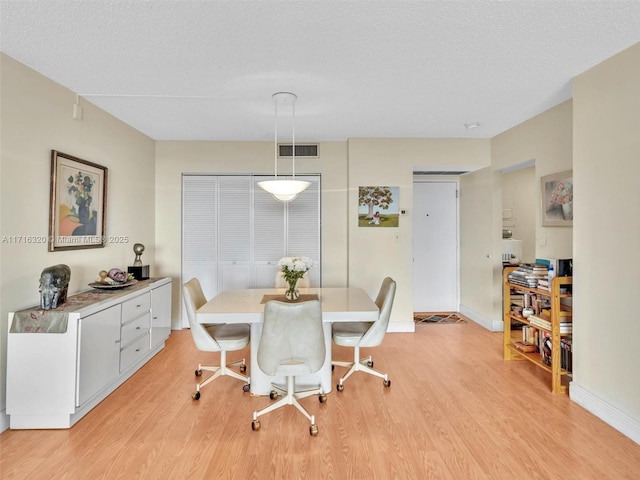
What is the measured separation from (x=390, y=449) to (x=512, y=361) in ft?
6.82

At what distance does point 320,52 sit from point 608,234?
2.36 m

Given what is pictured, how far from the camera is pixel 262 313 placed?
2490 mm

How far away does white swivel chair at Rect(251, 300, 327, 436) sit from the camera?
2166 mm

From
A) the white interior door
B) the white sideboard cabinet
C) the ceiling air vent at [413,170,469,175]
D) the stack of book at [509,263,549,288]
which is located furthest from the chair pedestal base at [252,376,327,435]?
the ceiling air vent at [413,170,469,175]

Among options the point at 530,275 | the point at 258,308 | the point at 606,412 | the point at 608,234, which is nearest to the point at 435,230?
the point at 530,275

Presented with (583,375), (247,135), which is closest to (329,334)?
(583,375)

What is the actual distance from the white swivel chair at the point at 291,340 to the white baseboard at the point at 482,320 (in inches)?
126

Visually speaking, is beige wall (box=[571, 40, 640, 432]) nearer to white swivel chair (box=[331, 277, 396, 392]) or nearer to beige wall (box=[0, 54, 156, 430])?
white swivel chair (box=[331, 277, 396, 392])

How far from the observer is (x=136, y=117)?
3.68 m

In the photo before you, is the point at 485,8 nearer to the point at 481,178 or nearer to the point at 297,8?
the point at 297,8


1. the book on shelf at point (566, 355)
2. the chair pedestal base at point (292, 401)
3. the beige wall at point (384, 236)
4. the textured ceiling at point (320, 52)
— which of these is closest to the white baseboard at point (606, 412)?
the book on shelf at point (566, 355)

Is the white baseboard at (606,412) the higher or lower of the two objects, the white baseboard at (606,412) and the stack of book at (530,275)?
the lower

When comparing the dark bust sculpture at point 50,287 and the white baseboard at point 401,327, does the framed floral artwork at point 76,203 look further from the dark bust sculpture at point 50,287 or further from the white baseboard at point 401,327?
the white baseboard at point 401,327

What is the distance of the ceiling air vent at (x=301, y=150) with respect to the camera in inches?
184
